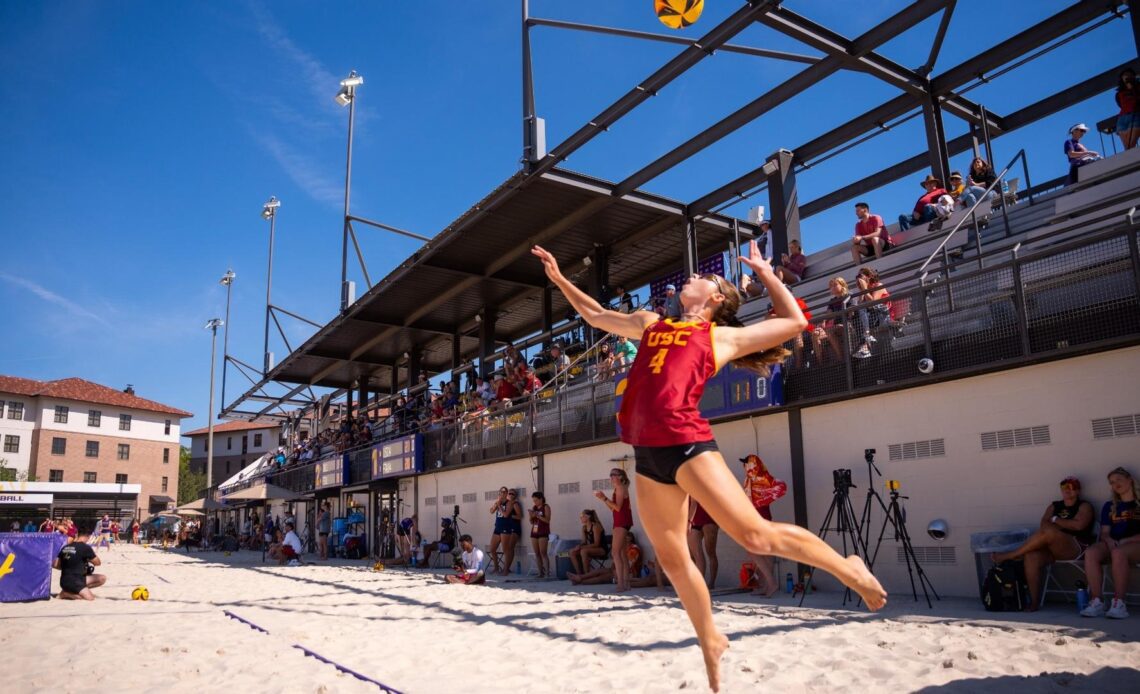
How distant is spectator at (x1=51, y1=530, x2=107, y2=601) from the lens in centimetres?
1323

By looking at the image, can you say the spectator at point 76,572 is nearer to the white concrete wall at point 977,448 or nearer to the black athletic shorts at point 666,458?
the white concrete wall at point 977,448

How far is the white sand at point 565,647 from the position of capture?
17.9 ft

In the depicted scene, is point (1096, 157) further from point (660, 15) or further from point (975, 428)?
point (660, 15)

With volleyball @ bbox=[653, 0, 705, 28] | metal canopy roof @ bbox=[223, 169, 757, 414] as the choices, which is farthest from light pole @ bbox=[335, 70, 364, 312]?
volleyball @ bbox=[653, 0, 705, 28]

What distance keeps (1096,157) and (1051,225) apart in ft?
7.25

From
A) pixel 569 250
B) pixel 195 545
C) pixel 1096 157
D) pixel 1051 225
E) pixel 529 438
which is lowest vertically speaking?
pixel 195 545

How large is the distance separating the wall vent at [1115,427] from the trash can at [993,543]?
4.26 feet

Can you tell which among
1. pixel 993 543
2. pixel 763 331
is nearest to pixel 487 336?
pixel 993 543

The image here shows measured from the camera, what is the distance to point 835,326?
10.8 metres

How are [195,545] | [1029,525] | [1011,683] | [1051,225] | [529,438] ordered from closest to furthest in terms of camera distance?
[1011,683]
[1029,525]
[1051,225]
[529,438]
[195,545]

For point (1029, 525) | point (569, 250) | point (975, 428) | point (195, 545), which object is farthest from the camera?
point (195, 545)

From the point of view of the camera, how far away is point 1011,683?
16.4 ft

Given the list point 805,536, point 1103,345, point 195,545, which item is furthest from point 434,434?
point 195,545

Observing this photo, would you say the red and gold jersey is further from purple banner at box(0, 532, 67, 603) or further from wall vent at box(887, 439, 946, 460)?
purple banner at box(0, 532, 67, 603)
